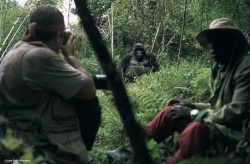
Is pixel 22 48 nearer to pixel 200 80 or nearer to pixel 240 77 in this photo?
pixel 240 77

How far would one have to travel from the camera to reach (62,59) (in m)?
3.38

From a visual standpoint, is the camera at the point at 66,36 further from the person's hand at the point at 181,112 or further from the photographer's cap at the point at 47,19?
the person's hand at the point at 181,112

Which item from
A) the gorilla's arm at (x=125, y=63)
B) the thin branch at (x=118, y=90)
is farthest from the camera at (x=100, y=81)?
the gorilla's arm at (x=125, y=63)

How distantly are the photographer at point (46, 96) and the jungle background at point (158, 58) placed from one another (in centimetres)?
18

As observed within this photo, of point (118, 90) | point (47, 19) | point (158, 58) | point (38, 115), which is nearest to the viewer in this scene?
point (118, 90)

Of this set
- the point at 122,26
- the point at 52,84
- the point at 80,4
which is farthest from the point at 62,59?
the point at 122,26

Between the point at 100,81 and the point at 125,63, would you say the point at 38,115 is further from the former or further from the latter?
the point at 125,63

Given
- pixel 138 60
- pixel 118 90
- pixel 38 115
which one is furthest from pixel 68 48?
pixel 138 60

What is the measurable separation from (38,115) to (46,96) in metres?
0.12

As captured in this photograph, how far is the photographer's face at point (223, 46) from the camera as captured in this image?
392 centimetres

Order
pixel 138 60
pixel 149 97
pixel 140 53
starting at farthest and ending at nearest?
pixel 138 60
pixel 140 53
pixel 149 97

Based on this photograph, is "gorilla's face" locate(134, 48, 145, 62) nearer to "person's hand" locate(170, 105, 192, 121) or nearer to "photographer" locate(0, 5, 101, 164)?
"person's hand" locate(170, 105, 192, 121)

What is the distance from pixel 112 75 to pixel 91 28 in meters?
0.17

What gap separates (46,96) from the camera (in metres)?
3.37
